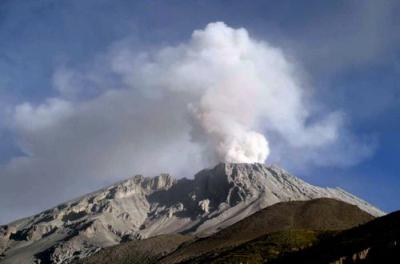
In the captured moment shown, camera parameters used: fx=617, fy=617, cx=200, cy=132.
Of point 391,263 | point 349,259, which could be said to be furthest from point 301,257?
point 391,263

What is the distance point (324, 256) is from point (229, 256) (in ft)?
257

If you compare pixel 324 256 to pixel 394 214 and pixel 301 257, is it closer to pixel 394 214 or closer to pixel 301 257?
pixel 301 257

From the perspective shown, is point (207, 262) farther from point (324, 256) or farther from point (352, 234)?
point (324, 256)

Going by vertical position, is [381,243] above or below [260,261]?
below

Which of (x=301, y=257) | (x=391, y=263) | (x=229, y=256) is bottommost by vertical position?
(x=391, y=263)

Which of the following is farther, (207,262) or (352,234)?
(207,262)

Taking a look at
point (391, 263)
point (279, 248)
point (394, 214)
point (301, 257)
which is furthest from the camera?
point (279, 248)

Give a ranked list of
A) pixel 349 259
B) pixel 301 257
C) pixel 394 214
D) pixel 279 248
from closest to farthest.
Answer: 1. pixel 349 259
2. pixel 301 257
3. pixel 394 214
4. pixel 279 248

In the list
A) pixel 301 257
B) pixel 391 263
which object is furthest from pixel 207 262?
pixel 391 263

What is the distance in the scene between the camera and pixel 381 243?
111 meters

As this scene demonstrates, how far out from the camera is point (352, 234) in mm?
163500

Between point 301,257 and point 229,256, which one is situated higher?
point 229,256

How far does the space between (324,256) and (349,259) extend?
14.2 meters

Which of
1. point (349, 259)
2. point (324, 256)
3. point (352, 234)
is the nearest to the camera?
point (349, 259)
